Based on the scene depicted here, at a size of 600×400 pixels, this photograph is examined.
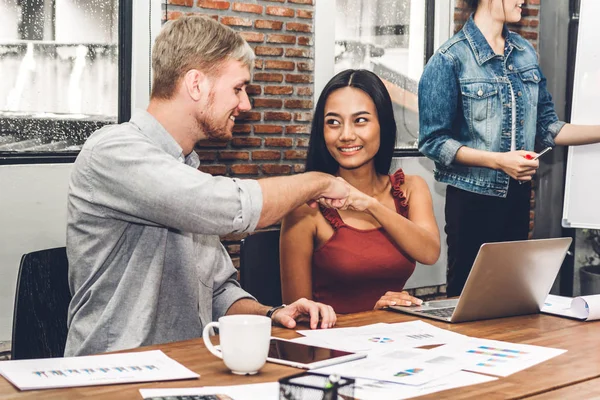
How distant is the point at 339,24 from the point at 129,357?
357cm

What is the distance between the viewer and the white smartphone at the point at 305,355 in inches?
55.9

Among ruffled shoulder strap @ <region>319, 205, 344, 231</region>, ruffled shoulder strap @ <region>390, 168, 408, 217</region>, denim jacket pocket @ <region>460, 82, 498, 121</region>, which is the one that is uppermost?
denim jacket pocket @ <region>460, 82, 498, 121</region>

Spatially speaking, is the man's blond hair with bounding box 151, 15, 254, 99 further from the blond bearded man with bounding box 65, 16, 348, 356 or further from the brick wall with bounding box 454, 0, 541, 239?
the brick wall with bounding box 454, 0, 541, 239

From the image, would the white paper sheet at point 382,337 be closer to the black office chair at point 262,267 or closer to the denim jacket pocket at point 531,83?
the black office chair at point 262,267

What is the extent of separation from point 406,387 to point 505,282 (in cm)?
64

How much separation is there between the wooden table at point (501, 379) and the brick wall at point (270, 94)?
2.46m

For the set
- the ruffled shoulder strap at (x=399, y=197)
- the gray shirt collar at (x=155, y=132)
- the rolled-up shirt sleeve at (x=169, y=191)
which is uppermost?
Answer: the gray shirt collar at (x=155, y=132)

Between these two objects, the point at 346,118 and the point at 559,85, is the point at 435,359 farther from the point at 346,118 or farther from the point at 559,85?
the point at 559,85

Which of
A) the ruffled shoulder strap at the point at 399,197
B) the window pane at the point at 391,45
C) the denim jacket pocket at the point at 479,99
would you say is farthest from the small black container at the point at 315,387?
the window pane at the point at 391,45

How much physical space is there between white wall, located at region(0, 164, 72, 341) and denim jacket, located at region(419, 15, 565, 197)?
1.70 m

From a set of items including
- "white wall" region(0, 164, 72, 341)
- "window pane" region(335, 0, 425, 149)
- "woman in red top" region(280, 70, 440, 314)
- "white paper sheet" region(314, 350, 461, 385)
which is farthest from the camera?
"window pane" region(335, 0, 425, 149)

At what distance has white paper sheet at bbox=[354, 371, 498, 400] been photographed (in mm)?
1257

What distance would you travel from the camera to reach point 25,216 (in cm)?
357

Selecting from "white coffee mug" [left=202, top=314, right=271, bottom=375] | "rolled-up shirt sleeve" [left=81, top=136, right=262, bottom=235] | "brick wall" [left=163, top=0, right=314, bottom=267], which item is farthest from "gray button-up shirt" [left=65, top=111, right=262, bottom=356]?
"brick wall" [left=163, top=0, right=314, bottom=267]
